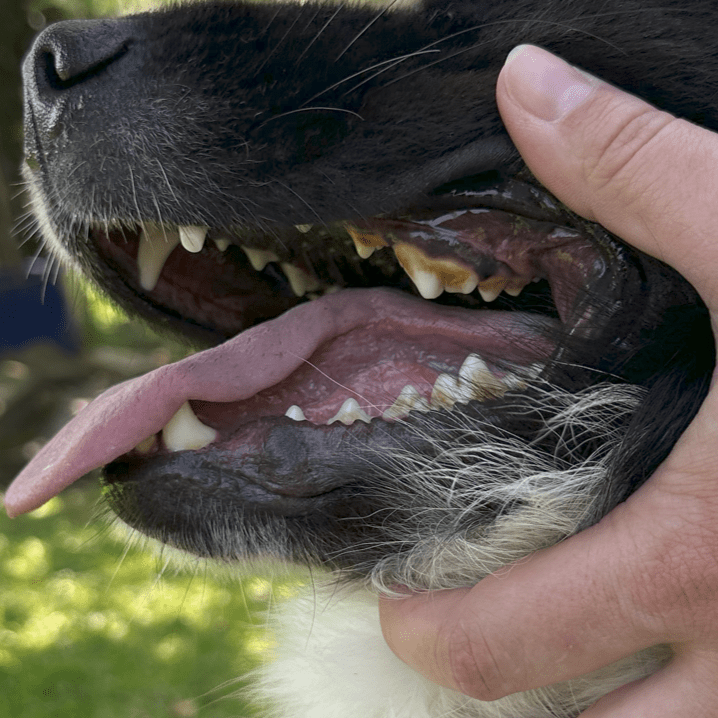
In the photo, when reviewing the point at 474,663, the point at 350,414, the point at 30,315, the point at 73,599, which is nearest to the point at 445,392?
the point at 350,414

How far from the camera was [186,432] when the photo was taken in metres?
1.42

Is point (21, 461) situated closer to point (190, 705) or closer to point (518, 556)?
point (190, 705)

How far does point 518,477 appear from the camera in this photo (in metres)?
1.31

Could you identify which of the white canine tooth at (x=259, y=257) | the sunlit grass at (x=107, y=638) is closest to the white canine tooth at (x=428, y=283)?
the white canine tooth at (x=259, y=257)

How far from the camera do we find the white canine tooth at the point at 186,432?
1.41m

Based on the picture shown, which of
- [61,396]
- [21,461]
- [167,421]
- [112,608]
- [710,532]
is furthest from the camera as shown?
[61,396]

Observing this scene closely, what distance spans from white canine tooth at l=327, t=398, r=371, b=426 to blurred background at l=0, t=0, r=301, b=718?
30.5 inches

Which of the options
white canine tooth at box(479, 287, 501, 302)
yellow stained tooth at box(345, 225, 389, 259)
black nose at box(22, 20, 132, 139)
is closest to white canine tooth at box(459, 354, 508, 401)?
white canine tooth at box(479, 287, 501, 302)

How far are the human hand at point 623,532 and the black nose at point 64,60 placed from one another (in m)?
0.63

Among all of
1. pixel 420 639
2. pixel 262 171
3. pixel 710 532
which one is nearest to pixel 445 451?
pixel 420 639

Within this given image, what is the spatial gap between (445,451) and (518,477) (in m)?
0.13

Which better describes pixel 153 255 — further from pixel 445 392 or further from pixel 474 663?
pixel 474 663

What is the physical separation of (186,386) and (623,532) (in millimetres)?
781

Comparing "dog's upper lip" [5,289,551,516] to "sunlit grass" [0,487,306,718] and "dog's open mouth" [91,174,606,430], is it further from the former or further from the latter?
"sunlit grass" [0,487,306,718]
